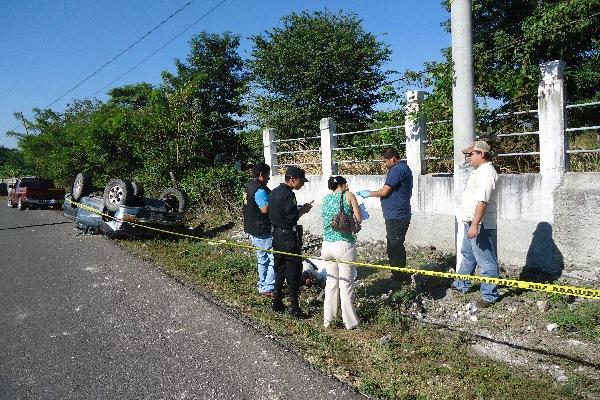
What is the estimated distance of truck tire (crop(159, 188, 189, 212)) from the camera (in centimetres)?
1208

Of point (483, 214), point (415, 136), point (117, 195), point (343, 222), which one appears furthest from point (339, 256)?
point (117, 195)

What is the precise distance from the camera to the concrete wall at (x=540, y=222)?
5.44 meters

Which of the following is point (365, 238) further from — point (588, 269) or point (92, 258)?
point (92, 258)

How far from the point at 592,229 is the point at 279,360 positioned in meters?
3.87

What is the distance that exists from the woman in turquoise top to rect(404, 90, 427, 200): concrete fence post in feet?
10.9

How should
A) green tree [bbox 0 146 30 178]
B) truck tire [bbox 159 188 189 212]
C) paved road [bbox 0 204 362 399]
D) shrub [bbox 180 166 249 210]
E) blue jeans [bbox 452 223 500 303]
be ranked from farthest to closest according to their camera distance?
green tree [bbox 0 146 30 178] → shrub [bbox 180 166 249 210] → truck tire [bbox 159 188 189 212] → blue jeans [bbox 452 223 500 303] → paved road [bbox 0 204 362 399]

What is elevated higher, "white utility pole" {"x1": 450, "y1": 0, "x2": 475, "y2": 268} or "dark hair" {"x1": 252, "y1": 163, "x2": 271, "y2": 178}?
"white utility pole" {"x1": 450, "y1": 0, "x2": 475, "y2": 268}

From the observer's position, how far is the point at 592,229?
541cm

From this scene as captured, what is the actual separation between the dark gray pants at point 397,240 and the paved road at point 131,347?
2.14 metres

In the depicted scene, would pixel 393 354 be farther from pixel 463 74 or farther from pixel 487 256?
pixel 463 74

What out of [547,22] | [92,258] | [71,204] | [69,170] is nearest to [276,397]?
[92,258]

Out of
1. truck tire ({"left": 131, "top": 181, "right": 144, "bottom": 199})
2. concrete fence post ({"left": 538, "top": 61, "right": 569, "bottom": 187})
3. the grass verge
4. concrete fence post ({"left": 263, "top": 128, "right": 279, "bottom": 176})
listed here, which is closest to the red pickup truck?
truck tire ({"left": 131, "top": 181, "right": 144, "bottom": 199})

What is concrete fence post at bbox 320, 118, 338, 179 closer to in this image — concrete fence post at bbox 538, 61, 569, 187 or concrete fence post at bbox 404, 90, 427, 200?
concrete fence post at bbox 404, 90, 427, 200

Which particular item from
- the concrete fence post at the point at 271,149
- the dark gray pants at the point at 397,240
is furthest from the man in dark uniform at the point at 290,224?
the concrete fence post at the point at 271,149
